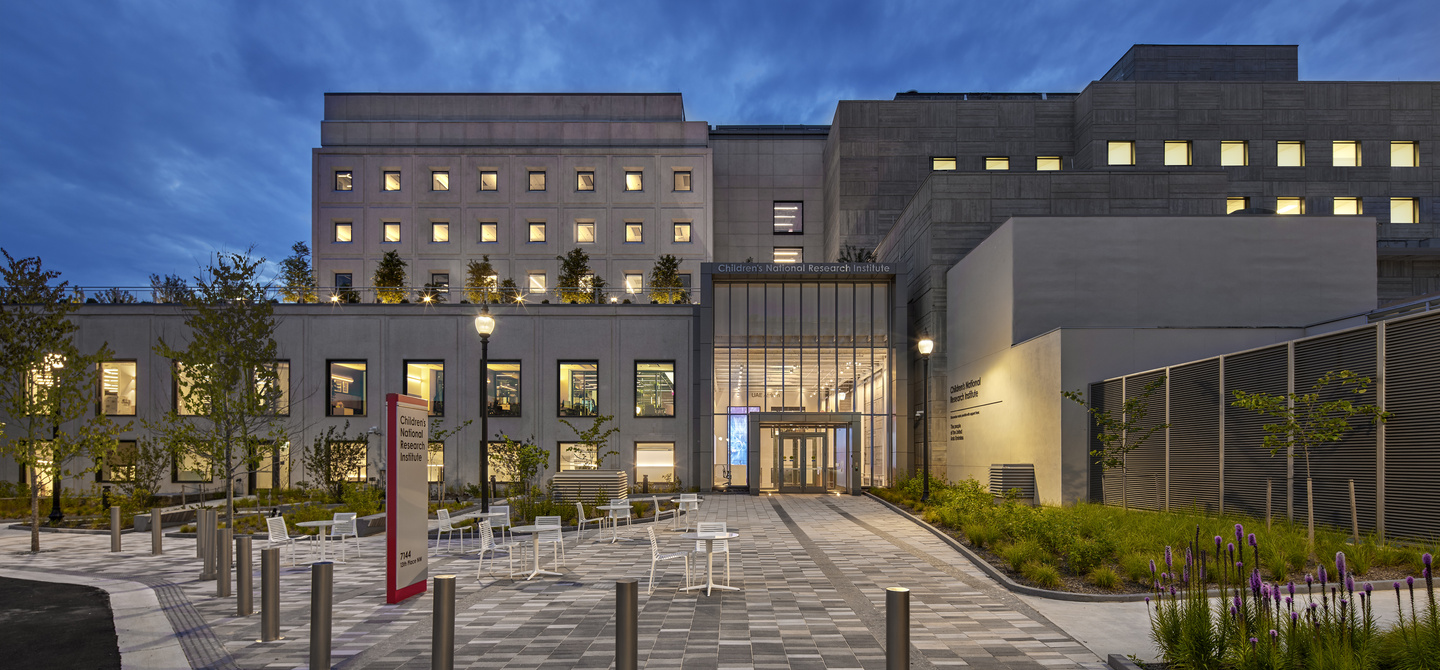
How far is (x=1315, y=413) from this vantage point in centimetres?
1170

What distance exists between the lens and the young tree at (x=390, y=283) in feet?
109

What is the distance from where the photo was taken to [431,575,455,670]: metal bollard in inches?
234

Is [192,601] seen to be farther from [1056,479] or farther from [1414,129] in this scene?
[1414,129]

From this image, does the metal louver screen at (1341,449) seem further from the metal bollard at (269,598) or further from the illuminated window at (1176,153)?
Answer: the illuminated window at (1176,153)

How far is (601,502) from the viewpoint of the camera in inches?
848

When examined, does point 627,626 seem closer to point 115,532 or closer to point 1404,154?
point 115,532

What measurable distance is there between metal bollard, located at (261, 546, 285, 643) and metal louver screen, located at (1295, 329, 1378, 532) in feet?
50.2

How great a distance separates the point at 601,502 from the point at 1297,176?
1479 inches

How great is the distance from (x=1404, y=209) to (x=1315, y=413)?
115 feet

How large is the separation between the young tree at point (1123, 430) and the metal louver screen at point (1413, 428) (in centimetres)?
528

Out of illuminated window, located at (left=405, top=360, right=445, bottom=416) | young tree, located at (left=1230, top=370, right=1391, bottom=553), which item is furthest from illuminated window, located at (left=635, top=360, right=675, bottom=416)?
young tree, located at (left=1230, top=370, right=1391, bottom=553)

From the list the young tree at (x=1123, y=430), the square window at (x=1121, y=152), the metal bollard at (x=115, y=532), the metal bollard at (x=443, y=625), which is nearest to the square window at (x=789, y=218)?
the square window at (x=1121, y=152)

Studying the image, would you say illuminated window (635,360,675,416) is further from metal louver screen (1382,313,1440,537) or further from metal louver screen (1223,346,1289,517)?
metal louver screen (1382,313,1440,537)

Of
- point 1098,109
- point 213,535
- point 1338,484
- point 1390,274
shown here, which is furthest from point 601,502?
point 1390,274
